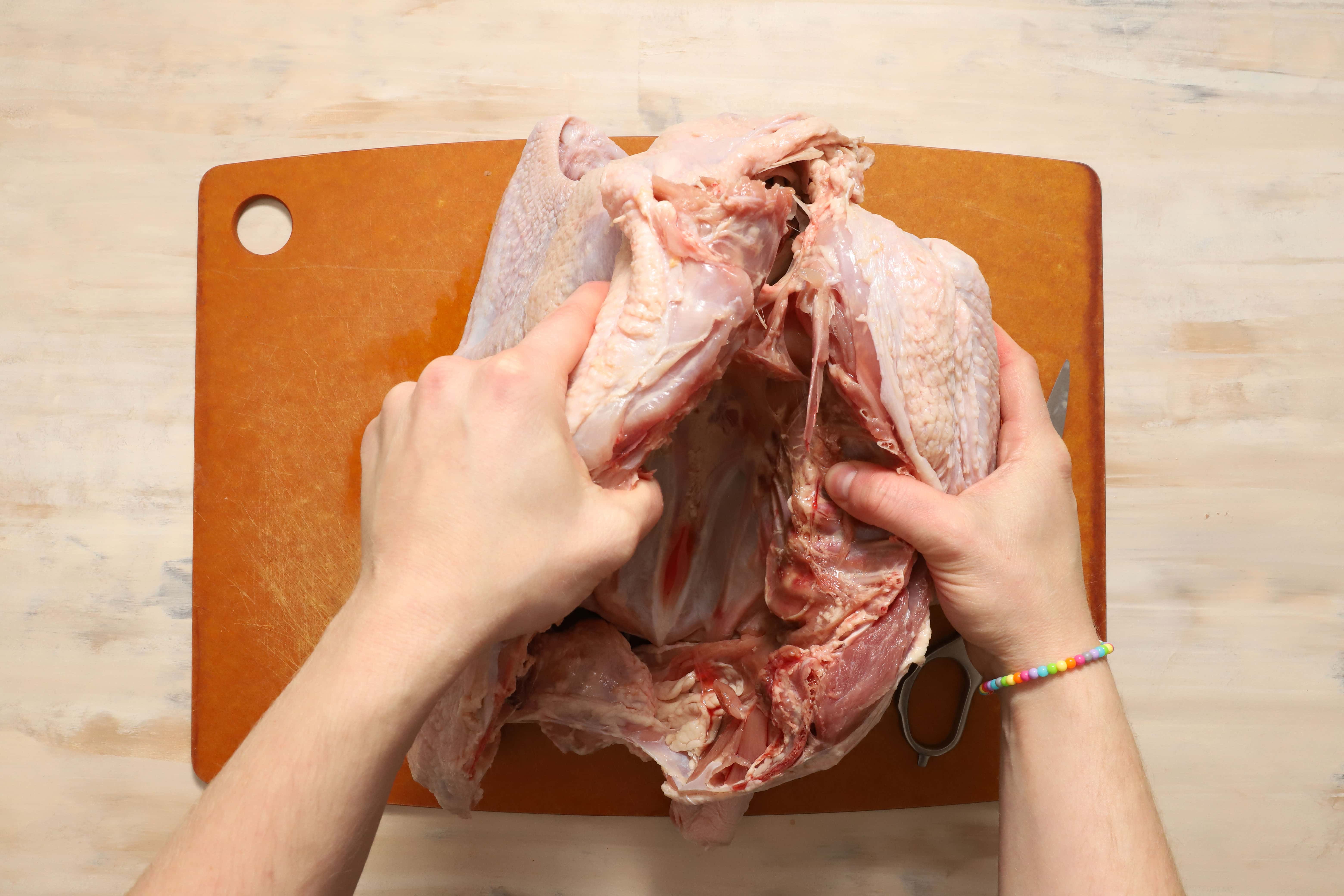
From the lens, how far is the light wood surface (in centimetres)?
181

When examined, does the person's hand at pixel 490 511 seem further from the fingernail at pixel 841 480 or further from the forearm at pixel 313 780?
the fingernail at pixel 841 480

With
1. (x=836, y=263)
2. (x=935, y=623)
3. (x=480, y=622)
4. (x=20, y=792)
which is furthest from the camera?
(x=20, y=792)

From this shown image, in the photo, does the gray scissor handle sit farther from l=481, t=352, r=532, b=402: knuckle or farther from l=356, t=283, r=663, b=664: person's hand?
l=481, t=352, r=532, b=402: knuckle

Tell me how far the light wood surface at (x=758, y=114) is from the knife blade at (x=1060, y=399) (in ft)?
0.71

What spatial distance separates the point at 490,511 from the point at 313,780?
35cm

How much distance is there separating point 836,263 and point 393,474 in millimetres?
650

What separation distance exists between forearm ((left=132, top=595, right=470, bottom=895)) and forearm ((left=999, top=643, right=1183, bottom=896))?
34.4 inches

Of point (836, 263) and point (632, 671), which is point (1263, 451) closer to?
point (836, 263)

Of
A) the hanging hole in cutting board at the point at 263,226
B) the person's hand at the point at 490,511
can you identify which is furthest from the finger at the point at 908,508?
the hanging hole in cutting board at the point at 263,226

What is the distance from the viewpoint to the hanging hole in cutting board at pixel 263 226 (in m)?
1.84

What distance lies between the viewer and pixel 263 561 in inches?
70.2

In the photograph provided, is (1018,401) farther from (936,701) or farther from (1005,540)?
(936,701)

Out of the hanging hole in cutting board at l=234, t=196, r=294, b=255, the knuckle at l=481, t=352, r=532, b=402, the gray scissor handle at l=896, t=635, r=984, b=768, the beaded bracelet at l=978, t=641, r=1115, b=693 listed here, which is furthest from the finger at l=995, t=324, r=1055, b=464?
the hanging hole in cutting board at l=234, t=196, r=294, b=255

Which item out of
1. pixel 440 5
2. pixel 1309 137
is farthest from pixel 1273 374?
pixel 440 5
